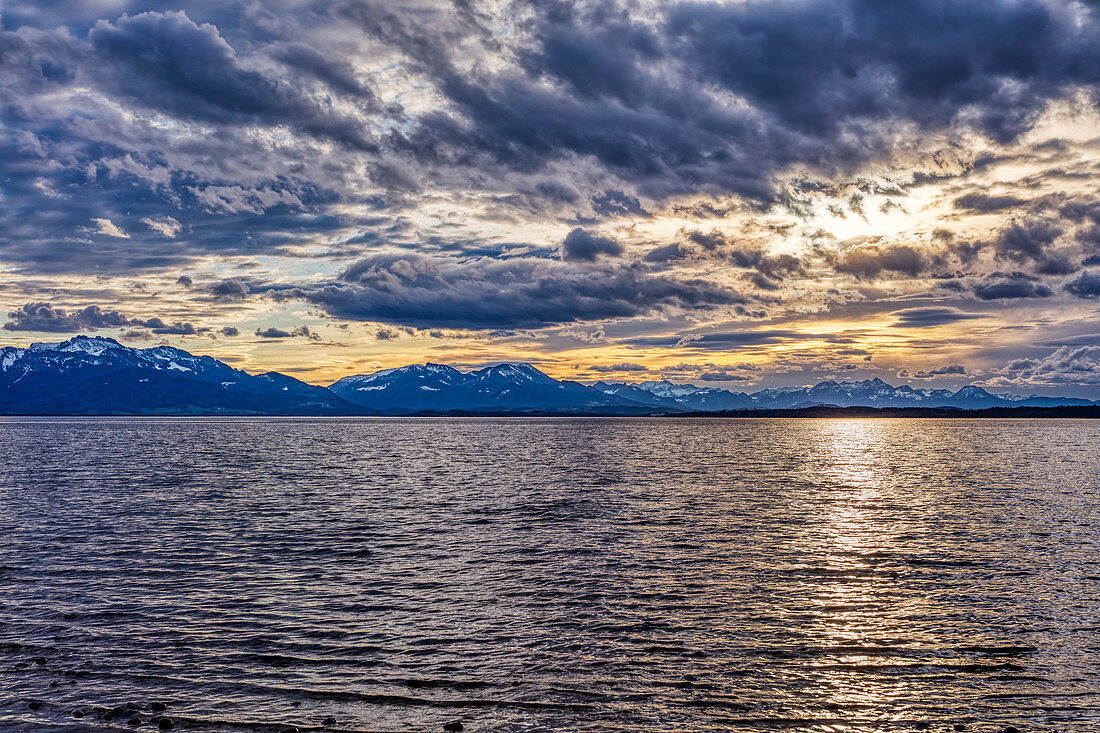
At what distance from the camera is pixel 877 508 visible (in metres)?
54.7

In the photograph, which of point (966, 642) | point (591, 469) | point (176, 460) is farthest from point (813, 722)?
point (176, 460)

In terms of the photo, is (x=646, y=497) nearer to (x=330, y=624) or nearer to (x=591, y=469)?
(x=591, y=469)

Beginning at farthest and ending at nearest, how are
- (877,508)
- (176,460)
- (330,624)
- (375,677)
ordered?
(176,460) < (877,508) < (330,624) < (375,677)

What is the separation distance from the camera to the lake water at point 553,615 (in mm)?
17656

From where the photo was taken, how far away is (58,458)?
120m

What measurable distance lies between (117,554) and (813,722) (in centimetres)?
3585

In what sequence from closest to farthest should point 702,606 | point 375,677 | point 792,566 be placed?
1. point 375,677
2. point 702,606
3. point 792,566

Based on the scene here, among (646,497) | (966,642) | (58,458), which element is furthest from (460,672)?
(58,458)

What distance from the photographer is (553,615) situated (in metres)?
25.7

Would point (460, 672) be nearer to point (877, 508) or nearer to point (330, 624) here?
point (330, 624)

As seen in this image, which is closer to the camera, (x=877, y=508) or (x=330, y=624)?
(x=330, y=624)

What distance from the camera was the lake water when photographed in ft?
57.9

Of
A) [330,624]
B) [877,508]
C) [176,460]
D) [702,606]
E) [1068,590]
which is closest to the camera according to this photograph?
[330,624]

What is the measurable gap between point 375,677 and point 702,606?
501 inches
